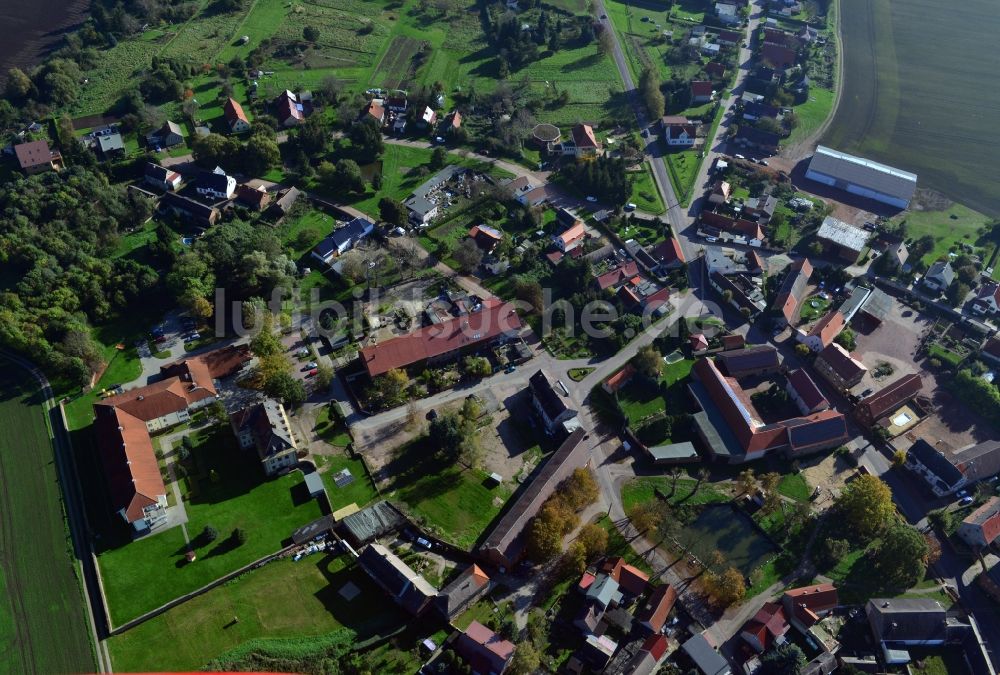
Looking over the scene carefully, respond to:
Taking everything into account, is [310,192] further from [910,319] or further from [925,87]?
[925,87]

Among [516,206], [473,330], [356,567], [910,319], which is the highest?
[516,206]

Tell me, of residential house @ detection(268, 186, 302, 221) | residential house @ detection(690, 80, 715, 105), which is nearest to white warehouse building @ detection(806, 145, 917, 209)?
residential house @ detection(690, 80, 715, 105)

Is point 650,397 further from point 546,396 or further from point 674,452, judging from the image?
point 546,396

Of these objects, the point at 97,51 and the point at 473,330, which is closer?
the point at 473,330

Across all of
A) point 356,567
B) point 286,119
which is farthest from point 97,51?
point 356,567

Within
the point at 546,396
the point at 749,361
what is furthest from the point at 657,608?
the point at 749,361

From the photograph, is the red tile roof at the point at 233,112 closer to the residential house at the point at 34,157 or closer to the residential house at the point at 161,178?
the residential house at the point at 161,178
